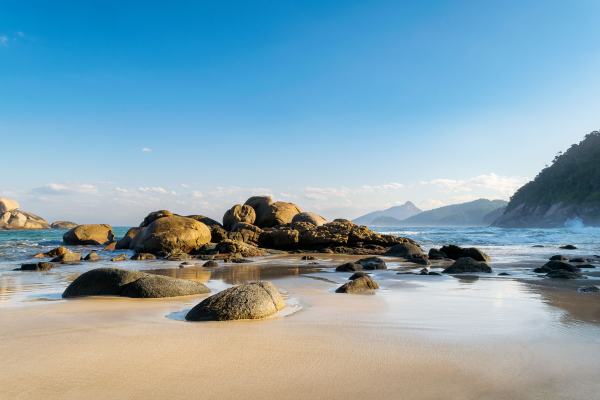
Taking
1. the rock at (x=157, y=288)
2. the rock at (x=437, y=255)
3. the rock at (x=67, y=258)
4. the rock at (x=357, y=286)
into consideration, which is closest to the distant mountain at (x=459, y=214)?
the rock at (x=437, y=255)

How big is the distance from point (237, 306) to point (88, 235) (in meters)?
23.9

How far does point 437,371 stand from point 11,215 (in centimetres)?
8278

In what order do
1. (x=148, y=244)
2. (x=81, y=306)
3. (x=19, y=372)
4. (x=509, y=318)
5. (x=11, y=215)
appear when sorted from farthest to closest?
(x=11, y=215) → (x=148, y=244) → (x=81, y=306) → (x=509, y=318) → (x=19, y=372)

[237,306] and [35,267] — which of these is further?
[35,267]

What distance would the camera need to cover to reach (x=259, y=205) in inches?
862

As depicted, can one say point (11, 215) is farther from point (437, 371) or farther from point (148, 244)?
point (437, 371)

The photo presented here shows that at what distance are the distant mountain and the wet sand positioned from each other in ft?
433

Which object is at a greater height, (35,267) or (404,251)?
(35,267)

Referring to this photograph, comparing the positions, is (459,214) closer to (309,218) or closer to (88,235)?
(309,218)

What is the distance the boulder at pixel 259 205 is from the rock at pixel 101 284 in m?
15.5

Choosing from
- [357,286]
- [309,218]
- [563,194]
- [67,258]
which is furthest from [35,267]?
[563,194]

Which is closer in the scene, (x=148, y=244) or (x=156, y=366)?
(x=156, y=366)

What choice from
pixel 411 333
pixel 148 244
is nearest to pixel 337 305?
pixel 411 333

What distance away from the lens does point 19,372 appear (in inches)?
84.0
